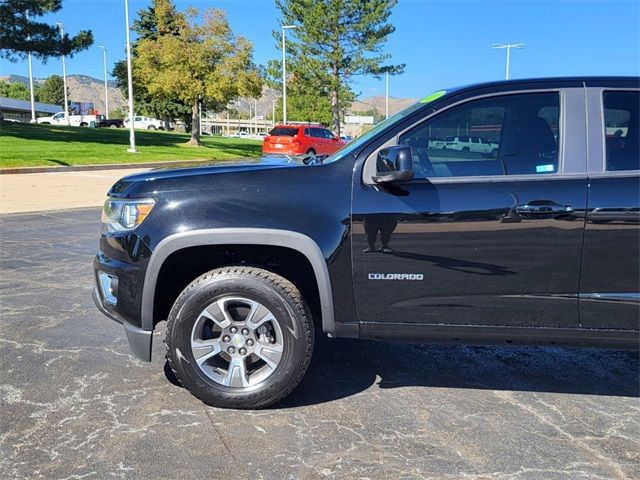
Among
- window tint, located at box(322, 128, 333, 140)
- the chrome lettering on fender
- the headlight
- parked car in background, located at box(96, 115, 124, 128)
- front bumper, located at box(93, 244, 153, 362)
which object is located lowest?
front bumper, located at box(93, 244, 153, 362)

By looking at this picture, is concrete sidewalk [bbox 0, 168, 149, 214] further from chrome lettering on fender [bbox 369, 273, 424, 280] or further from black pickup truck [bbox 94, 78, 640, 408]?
chrome lettering on fender [bbox 369, 273, 424, 280]

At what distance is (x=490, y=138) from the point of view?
133 inches

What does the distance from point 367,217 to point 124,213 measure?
1411 millimetres

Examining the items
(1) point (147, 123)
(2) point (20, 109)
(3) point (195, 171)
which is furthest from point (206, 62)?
(2) point (20, 109)

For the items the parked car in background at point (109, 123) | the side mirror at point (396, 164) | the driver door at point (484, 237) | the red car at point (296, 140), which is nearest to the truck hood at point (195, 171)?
the side mirror at point (396, 164)

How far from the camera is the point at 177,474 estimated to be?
2.73m

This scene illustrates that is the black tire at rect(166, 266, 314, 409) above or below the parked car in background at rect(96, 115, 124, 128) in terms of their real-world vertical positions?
below

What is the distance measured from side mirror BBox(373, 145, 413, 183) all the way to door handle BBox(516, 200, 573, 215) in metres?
0.63

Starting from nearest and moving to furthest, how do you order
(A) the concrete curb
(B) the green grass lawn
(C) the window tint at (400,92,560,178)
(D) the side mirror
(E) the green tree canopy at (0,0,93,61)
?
(D) the side mirror → (C) the window tint at (400,92,560,178) → (A) the concrete curb → (B) the green grass lawn → (E) the green tree canopy at (0,0,93,61)

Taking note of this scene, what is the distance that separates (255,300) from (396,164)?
1.09 metres

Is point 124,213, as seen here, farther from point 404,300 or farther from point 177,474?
point 404,300

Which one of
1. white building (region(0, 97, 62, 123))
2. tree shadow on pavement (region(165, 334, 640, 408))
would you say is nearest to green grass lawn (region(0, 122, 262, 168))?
tree shadow on pavement (region(165, 334, 640, 408))

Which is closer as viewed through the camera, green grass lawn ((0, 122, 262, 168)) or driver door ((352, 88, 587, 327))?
driver door ((352, 88, 587, 327))

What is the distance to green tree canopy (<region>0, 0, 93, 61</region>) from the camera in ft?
80.8
